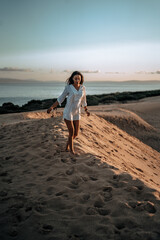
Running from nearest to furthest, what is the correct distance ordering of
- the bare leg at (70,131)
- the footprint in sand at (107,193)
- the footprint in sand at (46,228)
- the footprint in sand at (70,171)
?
the footprint in sand at (46,228), the footprint in sand at (107,193), the footprint in sand at (70,171), the bare leg at (70,131)

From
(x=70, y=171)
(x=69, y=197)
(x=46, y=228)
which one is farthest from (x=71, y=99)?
(x=46, y=228)

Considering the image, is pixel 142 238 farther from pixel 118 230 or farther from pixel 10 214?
pixel 10 214

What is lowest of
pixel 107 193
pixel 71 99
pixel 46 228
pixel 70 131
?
pixel 46 228

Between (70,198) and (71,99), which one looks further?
(71,99)

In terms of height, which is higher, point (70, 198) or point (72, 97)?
point (72, 97)

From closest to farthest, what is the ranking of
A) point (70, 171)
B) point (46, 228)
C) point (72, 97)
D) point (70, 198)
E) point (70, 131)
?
point (46, 228) < point (70, 198) < point (70, 171) < point (72, 97) < point (70, 131)

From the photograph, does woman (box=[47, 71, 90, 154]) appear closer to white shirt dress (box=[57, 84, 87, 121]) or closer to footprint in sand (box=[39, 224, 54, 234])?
white shirt dress (box=[57, 84, 87, 121])

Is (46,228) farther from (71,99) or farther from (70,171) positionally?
(71,99)

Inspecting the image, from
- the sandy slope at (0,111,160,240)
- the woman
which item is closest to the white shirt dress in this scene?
the woman

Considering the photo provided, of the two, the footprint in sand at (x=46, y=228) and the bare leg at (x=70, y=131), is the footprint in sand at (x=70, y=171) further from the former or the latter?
the footprint in sand at (x=46, y=228)

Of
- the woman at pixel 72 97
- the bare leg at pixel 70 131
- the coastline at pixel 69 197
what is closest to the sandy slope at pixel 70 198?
the coastline at pixel 69 197

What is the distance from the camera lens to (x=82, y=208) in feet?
10.0

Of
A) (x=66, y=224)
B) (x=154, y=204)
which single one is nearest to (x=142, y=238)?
(x=154, y=204)

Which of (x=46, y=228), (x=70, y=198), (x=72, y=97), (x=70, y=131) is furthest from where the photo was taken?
(x=70, y=131)
